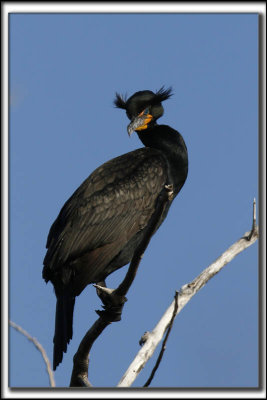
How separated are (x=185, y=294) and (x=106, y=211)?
1495 mm

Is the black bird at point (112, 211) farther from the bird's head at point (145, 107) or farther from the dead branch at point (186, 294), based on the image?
the dead branch at point (186, 294)

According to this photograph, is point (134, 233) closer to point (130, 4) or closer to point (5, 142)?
point (5, 142)

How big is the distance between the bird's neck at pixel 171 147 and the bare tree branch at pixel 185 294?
1.53 meters

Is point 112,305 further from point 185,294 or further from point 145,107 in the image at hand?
point 145,107

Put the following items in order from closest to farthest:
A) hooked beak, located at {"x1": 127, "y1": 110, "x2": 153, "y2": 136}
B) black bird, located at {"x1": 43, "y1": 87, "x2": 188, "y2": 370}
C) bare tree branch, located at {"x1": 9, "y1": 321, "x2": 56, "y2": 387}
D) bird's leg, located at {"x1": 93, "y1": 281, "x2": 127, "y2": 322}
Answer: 1. bare tree branch, located at {"x1": 9, "y1": 321, "x2": 56, "y2": 387}
2. bird's leg, located at {"x1": 93, "y1": 281, "x2": 127, "y2": 322}
3. black bird, located at {"x1": 43, "y1": 87, "x2": 188, "y2": 370}
4. hooked beak, located at {"x1": 127, "y1": 110, "x2": 153, "y2": 136}

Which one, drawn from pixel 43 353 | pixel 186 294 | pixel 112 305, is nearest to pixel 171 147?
pixel 112 305

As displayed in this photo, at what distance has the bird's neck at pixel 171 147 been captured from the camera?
248 inches

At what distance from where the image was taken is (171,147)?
6398mm

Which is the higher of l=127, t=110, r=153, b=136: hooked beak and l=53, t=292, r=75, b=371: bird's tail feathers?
l=127, t=110, r=153, b=136: hooked beak

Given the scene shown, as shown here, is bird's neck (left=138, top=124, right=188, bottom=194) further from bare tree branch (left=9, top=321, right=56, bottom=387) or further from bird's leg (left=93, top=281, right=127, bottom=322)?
bare tree branch (left=9, top=321, right=56, bottom=387)

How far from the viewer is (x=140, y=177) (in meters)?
6.05

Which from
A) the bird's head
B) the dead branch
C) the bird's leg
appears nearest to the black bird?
the bird's head

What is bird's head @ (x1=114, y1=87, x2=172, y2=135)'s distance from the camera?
648 cm

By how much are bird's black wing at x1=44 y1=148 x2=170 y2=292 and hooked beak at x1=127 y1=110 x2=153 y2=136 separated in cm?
25
